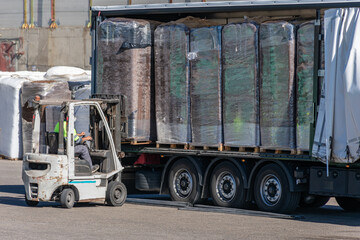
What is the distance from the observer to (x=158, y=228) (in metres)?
11.9

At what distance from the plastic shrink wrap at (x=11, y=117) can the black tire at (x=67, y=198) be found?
1230 centimetres

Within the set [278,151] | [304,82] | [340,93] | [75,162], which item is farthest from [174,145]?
[340,93]

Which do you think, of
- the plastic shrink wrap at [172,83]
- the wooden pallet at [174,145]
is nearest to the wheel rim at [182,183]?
the wooden pallet at [174,145]

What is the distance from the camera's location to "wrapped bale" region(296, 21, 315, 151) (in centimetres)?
1359

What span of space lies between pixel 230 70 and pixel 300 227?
361 centimetres

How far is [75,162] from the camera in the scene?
576 inches

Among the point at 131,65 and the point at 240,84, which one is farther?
the point at 131,65

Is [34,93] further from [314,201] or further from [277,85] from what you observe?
[277,85]

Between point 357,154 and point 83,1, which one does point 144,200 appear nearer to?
point 357,154

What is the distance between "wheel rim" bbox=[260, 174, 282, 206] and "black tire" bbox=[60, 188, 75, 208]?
3.34 metres

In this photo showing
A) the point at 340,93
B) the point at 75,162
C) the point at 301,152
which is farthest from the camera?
the point at 75,162

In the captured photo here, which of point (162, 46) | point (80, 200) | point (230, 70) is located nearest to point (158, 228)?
point (80, 200)

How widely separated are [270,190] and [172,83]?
2.87 metres

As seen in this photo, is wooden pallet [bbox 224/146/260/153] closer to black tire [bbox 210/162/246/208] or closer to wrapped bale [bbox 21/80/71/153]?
black tire [bbox 210/162/246/208]
